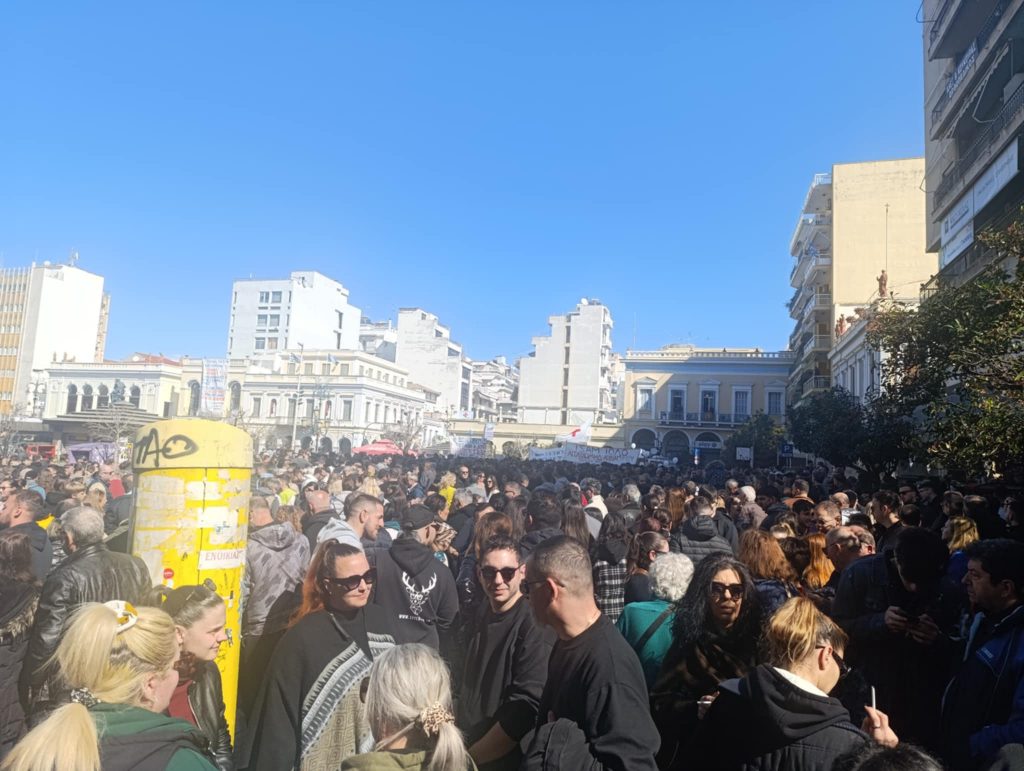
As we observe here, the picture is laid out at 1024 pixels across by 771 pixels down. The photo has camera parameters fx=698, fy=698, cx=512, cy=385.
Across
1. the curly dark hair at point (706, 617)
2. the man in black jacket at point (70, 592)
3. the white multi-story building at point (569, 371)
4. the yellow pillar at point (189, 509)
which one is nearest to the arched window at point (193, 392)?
the white multi-story building at point (569, 371)

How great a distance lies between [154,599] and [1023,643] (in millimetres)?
3731

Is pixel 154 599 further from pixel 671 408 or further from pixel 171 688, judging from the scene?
pixel 671 408

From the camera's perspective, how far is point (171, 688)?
7.98 ft

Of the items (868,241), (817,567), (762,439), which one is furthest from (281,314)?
(817,567)

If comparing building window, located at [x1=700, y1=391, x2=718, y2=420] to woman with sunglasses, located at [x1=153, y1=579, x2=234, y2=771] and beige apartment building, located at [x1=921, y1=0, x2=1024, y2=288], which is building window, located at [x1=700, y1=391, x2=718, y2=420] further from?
woman with sunglasses, located at [x1=153, y1=579, x2=234, y2=771]

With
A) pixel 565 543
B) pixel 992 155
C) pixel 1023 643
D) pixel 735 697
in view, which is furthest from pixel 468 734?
pixel 992 155

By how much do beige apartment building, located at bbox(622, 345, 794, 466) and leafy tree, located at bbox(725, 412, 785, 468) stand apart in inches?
566

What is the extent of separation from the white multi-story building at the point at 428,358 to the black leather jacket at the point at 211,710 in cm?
7997

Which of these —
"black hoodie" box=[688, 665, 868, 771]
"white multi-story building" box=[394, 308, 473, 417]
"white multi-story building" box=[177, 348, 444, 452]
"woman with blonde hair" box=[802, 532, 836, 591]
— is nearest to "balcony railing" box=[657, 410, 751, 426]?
"white multi-story building" box=[177, 348, 444, 452]

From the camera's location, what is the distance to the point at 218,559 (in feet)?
11.4

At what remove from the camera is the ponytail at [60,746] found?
5.77 ft

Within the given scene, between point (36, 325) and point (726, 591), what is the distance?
266ft

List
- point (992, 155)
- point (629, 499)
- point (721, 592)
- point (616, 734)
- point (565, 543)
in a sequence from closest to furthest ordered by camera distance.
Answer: point (616, 734) < point (565, 543) < point (721, 592) < point (629, 499) < point (992, 155)

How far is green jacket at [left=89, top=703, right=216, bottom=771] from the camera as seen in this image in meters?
1.97
